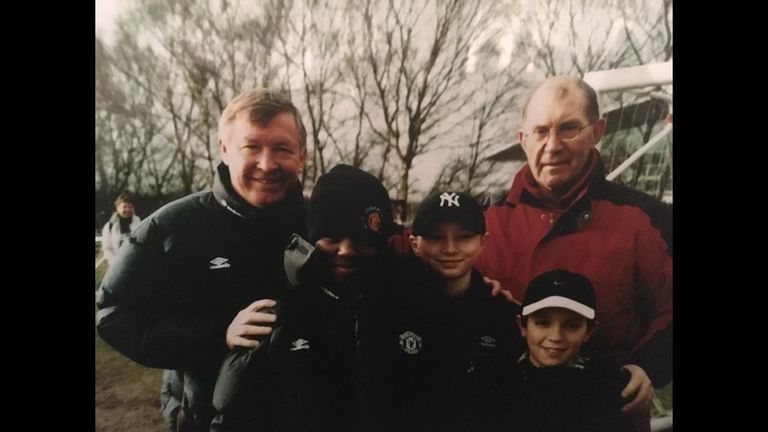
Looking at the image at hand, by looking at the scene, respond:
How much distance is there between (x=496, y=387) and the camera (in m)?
2.28

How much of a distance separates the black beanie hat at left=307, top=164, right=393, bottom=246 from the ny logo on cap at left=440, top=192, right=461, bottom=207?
8.6 inches

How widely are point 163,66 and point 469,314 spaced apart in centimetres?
163

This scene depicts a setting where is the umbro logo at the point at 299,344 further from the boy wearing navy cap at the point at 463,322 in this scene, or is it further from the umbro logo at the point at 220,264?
the boy wearing navy cap at the point at 463,322

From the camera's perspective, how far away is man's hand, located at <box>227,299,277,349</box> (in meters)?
2.19

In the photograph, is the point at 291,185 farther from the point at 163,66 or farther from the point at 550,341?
the point at 550,341

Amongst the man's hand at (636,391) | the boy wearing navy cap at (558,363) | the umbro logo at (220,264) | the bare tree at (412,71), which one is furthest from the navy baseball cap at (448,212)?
the man's hand at (636,391)

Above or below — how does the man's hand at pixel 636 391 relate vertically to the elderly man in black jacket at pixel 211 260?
below

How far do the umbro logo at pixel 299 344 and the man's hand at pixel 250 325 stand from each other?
0.11 metres

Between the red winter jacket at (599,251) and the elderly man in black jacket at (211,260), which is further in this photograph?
the red winter jacket at (599,251)

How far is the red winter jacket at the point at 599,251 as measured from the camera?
2314 millimetres

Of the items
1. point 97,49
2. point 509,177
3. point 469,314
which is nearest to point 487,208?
point 509,177

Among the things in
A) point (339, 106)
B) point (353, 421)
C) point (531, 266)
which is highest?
point (339, 106)

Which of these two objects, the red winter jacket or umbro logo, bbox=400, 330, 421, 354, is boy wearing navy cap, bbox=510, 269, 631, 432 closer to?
the red winter jacket

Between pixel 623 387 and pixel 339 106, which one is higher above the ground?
pixel 339 106
